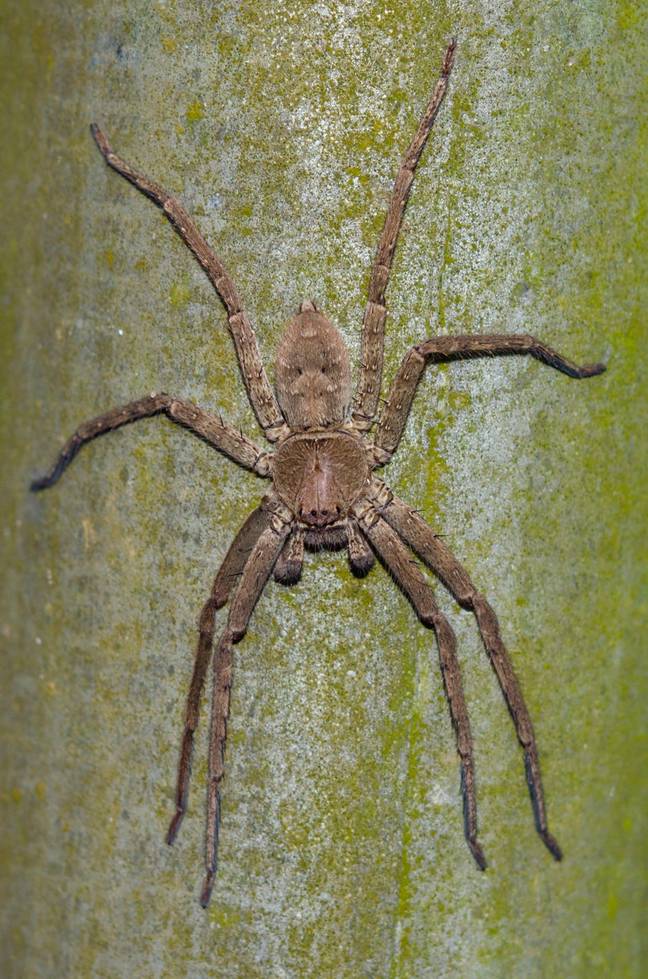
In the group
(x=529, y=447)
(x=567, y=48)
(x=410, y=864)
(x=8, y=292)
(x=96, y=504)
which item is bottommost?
(x=410, y=864)

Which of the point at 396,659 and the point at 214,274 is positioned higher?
the point at 214,274

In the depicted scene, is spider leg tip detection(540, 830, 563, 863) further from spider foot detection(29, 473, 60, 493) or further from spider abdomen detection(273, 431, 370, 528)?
spider foot detection(29, 473, 60, 493)

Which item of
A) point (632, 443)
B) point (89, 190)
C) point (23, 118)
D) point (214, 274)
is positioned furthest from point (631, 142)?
point (23, 118)

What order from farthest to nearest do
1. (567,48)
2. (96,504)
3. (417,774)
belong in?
(96,504) < (417,774) < (567,48)

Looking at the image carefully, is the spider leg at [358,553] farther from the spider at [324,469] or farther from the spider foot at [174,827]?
the spider foot at [174,827]

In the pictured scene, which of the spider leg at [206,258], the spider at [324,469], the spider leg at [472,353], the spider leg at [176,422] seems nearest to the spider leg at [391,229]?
the spider at [324,469]

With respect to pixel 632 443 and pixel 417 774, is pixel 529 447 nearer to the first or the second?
pixel 632 443

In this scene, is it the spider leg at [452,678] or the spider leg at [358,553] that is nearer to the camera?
the spider leg at [452,678]

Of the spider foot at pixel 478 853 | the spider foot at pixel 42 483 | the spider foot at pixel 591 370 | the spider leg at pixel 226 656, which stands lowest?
the spider foot at pixel 478 853
